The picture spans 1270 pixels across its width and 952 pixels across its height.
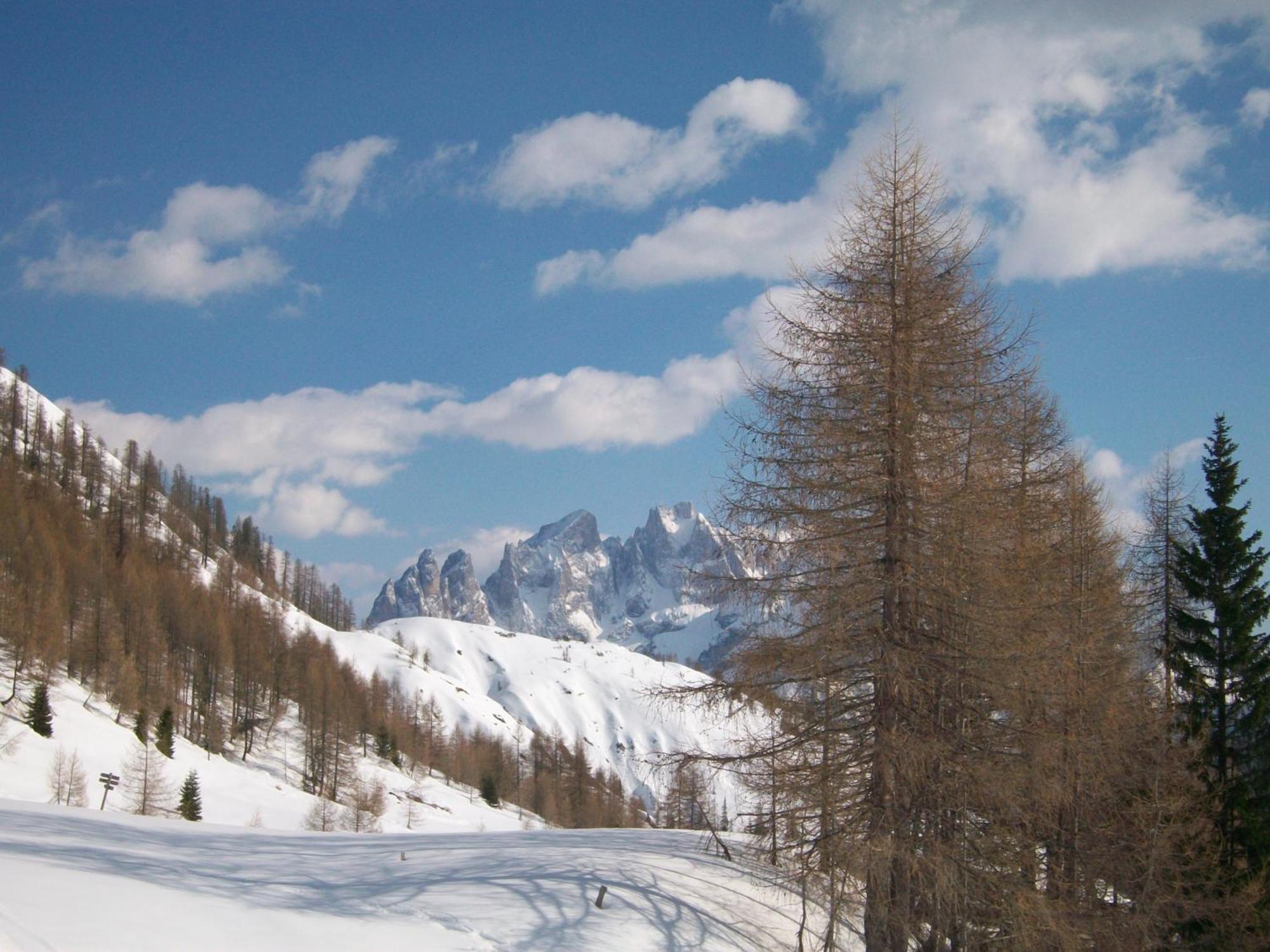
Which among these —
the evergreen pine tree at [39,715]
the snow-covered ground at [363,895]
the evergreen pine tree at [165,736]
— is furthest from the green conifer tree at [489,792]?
the snow-covered ground at [363,895]

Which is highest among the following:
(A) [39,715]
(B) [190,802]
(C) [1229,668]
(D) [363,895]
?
(C) [1229,668]

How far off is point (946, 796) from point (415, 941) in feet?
23.3

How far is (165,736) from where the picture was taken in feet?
170

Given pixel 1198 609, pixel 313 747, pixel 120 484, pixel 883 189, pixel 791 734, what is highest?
pixel 120 484

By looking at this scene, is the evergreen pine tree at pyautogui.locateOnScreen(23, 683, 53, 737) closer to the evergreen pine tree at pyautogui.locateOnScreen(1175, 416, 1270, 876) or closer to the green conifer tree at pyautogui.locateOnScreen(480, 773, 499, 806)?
the green conifer tree at pyautogui.locateOnScreen(480, 773, 499, 806)

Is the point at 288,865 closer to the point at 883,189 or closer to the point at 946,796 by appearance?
the point at 946,796

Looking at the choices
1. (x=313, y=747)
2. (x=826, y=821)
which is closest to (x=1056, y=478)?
(x=826, y=821)

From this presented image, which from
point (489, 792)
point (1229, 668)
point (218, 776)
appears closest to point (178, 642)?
point (218, 776)

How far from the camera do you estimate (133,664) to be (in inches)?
2395

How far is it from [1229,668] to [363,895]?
17722mm

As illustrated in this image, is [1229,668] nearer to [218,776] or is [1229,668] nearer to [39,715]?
[39,715]

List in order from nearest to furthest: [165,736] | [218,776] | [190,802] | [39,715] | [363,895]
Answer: [363,895] → [190,802] → [39,715] → [165,736] → [218,776]

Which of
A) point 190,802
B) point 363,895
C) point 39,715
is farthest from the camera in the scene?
point 39,715

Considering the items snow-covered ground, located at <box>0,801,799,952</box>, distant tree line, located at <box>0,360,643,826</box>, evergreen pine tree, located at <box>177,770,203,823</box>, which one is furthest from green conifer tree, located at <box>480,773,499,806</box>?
snow-covered ground, located at <box>0,801,799,952</box>
